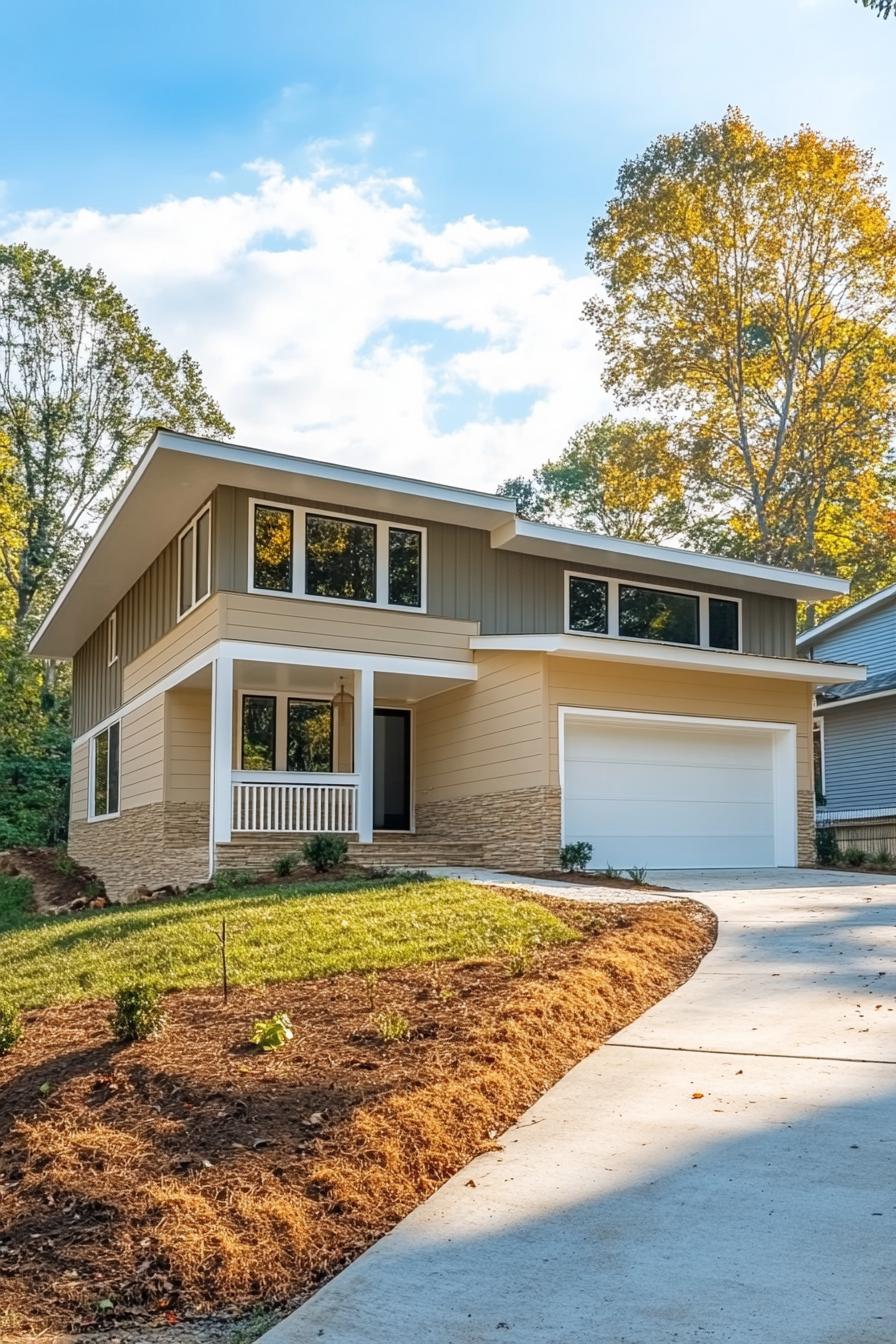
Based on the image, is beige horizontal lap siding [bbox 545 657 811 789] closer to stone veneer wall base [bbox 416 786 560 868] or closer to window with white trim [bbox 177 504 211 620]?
stone veneer wall base [bbox 416 786 560 868]

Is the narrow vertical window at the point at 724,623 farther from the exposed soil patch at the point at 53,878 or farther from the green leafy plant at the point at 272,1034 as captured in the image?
the green leafy plant at the point at 272,1034

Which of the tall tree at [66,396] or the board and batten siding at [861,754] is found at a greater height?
the tall tree at [66,396]

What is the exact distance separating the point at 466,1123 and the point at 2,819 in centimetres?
2258

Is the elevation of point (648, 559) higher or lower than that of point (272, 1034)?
higher

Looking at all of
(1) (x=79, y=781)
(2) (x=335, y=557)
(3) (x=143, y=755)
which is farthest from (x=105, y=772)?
(2) (x=335, y=557)

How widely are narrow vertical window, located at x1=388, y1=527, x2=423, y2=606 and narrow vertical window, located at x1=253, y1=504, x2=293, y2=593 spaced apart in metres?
1.47

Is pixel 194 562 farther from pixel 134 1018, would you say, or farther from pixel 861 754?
pixel 861 754

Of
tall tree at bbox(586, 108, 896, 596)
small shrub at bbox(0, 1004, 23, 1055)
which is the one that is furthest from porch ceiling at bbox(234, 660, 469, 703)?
tall tree at bbox(586, 108, 896, 596)

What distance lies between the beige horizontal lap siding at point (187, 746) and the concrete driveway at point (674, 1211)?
10.1 meters

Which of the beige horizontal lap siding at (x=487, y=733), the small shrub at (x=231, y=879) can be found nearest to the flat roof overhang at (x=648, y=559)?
the beige horizontal lap siding at (x=487, y=733)

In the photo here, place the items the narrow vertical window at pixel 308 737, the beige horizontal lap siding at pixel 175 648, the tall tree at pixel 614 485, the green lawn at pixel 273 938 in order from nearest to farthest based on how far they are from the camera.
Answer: the green lawn at pixel 273 938 < the beige horizontal lap siding at pixel 175 648 < the narrow vertical window at pixel 308 737 < the tall tree at pixel 614 485

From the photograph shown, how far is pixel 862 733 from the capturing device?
22.6 metres

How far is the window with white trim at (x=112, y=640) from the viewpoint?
20.1 metres

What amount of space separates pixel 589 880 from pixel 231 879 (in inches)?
152
